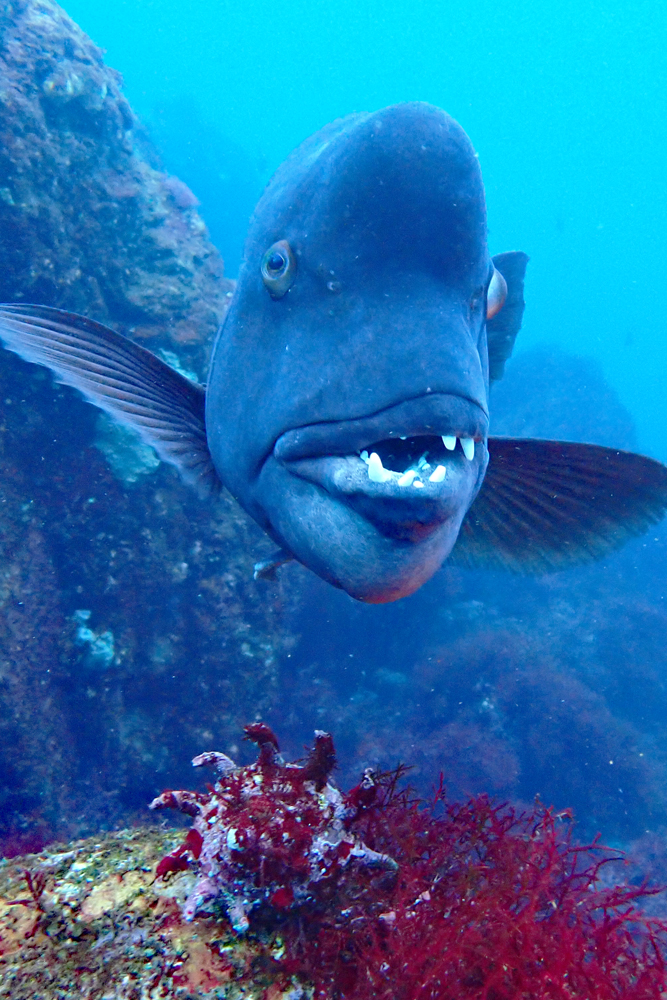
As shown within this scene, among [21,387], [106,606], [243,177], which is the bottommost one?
[106,606]

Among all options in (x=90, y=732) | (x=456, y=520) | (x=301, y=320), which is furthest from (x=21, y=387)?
(x=456, y=520)

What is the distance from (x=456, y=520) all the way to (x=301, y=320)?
2.90 ft

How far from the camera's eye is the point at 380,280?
5.72 ft

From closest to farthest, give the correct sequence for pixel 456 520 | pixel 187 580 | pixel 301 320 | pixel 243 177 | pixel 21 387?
pixel 456 520, pixel 301 320, pixel 21 387, pixel 187 580, pixel 243 177

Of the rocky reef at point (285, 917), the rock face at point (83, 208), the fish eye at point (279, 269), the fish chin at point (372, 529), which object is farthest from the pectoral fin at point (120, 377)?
the rock face at point (83, 208)

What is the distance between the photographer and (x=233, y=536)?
26.7ft

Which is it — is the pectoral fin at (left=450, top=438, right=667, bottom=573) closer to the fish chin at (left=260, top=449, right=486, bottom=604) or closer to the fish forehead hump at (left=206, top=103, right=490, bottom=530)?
the fish forehead hump at (left=206, top=103, right=490, bottom=530)

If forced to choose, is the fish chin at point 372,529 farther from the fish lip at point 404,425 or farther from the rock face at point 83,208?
the rock face at point 83,208

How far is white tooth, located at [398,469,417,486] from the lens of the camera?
1.47m

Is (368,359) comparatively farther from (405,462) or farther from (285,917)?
(285,917)

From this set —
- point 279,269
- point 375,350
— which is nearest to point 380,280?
point 375,350

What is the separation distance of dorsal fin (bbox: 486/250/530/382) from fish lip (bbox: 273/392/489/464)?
2.15 metres

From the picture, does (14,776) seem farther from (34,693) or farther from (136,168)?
(136,168)

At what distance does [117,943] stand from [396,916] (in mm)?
892
